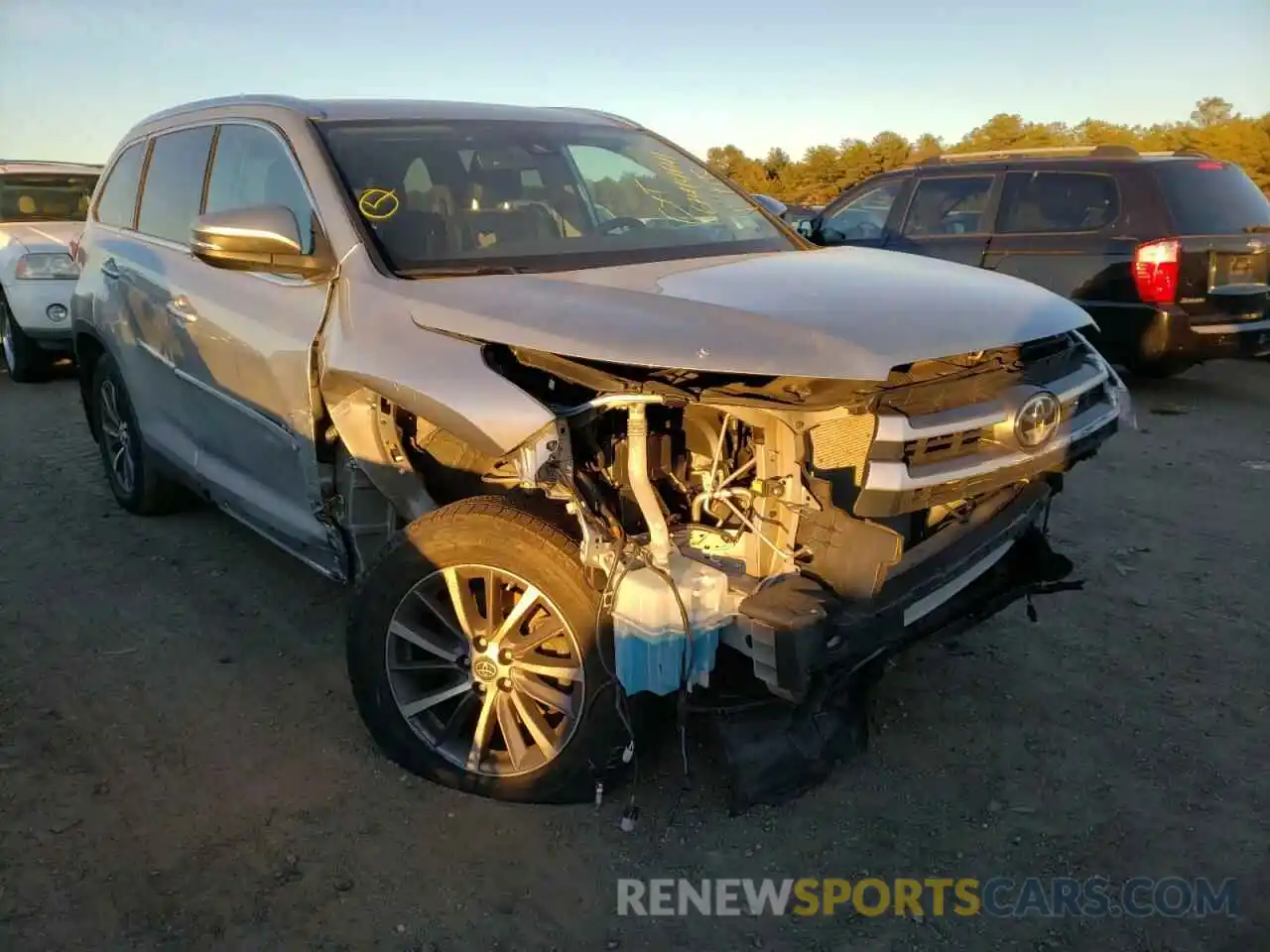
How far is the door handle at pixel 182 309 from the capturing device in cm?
395

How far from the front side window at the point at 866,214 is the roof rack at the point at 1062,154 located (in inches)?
15.8

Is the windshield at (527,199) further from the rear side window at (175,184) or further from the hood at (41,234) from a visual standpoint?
the hood at (41,234)

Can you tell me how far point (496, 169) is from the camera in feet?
12.2

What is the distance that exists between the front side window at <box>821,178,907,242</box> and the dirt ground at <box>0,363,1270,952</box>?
16.3 feet

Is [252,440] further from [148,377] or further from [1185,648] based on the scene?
[1185,648]

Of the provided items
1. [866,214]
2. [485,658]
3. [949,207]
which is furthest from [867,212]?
[485,658]

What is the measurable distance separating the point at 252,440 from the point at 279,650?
0.82m

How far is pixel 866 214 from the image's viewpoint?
8.93 meters

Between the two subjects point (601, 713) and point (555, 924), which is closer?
point (555, 924)

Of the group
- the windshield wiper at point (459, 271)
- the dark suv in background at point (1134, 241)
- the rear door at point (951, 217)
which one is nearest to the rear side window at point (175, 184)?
the windshield wiper at point (459, 271)

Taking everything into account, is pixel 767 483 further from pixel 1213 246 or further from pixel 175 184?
pixel 1213 246

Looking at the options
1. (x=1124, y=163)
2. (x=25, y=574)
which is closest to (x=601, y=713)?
(x=25, y=574)

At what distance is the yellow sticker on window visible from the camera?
3.27m

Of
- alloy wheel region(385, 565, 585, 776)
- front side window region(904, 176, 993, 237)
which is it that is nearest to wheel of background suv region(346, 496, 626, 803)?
alloy wheel region(385, 565, 585, 776)
